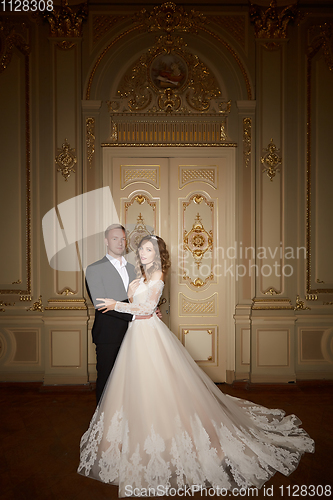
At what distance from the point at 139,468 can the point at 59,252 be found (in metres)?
2.54

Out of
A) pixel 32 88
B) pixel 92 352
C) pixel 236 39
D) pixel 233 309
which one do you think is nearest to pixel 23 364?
pixel 92 352

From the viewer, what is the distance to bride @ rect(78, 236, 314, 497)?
2.08 m

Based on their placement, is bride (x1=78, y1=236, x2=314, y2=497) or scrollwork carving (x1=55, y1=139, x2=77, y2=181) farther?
scrollwork carving (x1=55, y1=139, x2=77, y2=181)

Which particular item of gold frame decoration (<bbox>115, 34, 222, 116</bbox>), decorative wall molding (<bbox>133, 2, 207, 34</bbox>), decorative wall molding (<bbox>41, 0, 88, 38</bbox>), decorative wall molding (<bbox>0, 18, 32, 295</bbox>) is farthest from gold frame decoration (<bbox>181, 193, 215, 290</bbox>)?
decorative wall molding (<bbox>41, 0, 88, 38</bbox>)

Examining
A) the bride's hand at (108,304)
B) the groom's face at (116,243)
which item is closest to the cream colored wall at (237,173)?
the groom's face at (116,243)

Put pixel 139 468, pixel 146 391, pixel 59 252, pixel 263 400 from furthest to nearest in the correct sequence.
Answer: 1. pixel 59 252
2. pixel 263 400
3. pixel 146 391
4. pixel 139 468

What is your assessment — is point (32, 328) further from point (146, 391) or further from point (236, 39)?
point (236, 39)

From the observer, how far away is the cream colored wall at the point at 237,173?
3.96m

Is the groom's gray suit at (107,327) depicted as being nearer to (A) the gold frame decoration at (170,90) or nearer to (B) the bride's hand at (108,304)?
(B) the bride's hand at (108,304)

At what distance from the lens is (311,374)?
407 centimetres

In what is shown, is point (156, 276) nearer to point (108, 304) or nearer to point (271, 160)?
point (108, 304)

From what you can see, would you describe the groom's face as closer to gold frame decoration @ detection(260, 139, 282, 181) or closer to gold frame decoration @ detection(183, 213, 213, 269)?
gold frame decoration @ detection(183, 213, 213, 269)

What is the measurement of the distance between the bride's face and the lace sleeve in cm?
19

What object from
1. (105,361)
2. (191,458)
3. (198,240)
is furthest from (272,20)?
(191,458)
